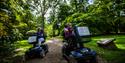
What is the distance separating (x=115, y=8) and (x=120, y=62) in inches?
137

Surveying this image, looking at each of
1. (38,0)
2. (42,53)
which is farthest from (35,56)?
(38,0)

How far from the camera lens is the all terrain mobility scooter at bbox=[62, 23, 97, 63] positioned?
11250 mm

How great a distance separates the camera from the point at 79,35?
39.1 ft

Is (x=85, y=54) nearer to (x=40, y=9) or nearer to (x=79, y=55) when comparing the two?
(x=79, y=55)

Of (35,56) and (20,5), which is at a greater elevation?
(20,5)

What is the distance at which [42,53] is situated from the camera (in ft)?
51.9

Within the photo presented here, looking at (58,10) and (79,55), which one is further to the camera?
(58,10)

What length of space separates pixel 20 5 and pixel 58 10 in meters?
36.7

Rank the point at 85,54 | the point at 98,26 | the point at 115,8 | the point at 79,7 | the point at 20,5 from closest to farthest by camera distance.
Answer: the point at 115,8
the point at 85,54
the point at 20,5
the point at 98,26
the point at 79,7

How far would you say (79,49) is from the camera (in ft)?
38.7

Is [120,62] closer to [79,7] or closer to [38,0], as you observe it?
[79,7]

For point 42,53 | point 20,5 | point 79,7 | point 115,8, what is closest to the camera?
point 115,8

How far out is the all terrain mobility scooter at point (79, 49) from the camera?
11.2 meters

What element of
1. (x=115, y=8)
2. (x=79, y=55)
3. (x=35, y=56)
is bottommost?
(x=35, y=56)
